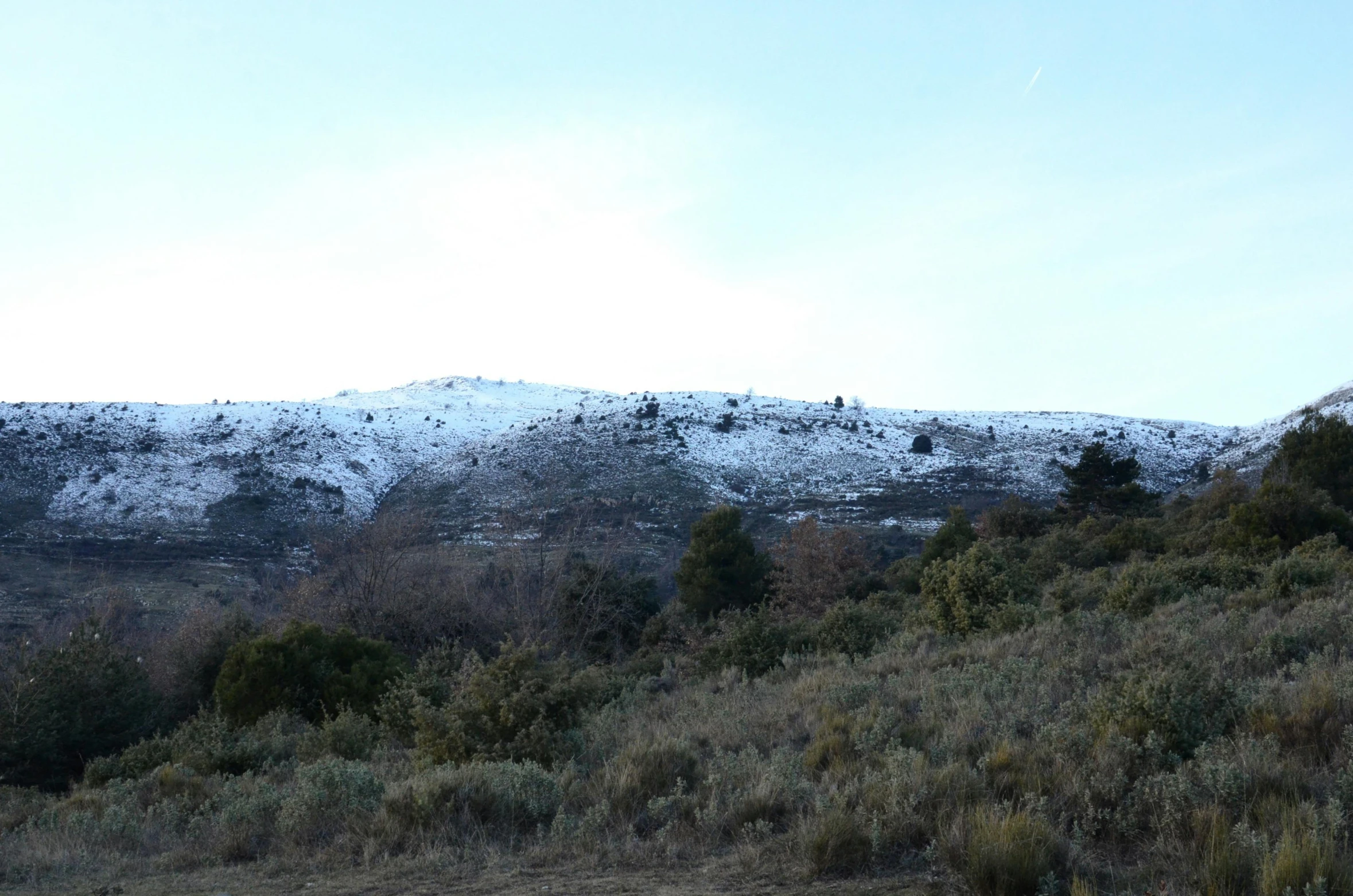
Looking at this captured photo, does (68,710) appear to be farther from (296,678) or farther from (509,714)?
(509,714)

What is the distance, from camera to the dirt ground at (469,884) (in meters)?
4.80

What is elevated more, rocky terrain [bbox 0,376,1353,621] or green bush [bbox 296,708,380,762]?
rocky terrain [bbox 0,376,1353,621]

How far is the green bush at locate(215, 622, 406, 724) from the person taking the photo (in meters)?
16.6

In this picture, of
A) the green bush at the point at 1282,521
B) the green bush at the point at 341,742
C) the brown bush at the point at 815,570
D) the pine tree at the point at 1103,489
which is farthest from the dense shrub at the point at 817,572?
the green bush at the point at 341,742

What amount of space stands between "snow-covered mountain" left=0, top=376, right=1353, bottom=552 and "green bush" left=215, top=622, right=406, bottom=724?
23283 mm

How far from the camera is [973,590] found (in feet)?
50.5

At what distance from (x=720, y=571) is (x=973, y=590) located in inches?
562

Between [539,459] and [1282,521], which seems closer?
[1282,521]

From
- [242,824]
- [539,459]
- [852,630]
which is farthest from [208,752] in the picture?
[539,459]

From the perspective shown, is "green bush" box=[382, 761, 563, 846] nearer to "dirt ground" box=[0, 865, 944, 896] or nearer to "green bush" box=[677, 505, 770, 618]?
"dirt ground" box=[0, 865, 944, 896]

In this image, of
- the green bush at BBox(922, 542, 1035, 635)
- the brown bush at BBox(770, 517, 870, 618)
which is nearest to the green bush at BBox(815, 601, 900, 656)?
the green bush at BBox(922, 542, 1035, 635)

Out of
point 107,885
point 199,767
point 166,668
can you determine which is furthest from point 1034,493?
point 107,885

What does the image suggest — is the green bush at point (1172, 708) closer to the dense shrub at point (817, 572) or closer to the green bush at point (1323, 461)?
the dense shrub at point (817, 572)

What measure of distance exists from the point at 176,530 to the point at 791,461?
1482 inches
